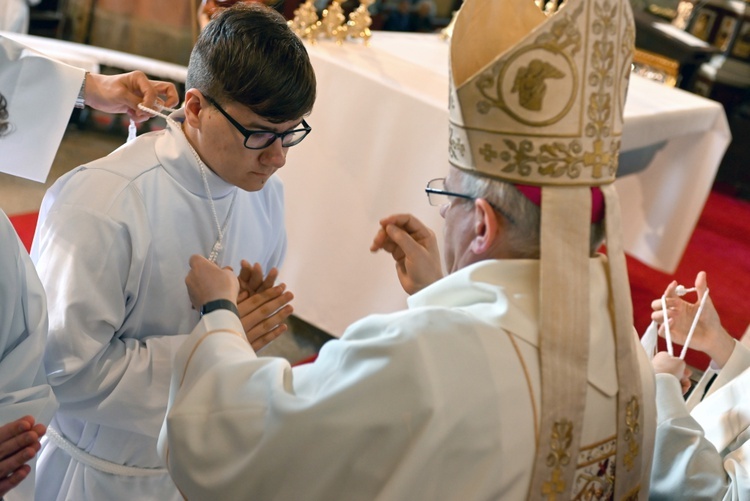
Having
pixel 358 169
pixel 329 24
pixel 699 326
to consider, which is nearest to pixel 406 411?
pixel 699 326

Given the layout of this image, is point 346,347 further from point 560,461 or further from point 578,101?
point 578,101

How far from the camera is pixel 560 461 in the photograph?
53.0 inches

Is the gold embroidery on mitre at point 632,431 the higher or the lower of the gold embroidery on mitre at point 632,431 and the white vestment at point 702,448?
the higher

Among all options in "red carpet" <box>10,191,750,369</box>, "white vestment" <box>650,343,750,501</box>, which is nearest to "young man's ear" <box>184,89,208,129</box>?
"white vestment" <box>650,343,750,501</box>

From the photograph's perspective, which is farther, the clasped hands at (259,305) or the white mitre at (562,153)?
the clasped hands at (259,305)

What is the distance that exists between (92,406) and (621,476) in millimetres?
1207

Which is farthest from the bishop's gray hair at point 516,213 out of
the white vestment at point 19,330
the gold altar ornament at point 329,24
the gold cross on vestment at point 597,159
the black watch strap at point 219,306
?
the gold altar ornament at point 329,24

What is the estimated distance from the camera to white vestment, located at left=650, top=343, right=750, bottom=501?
5.84 feet

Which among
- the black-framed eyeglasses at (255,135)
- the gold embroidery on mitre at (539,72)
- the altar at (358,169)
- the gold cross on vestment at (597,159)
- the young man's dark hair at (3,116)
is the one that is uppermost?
the gold embroidery on mitre at (539,72)

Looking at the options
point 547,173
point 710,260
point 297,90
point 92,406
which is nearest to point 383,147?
point 297,90

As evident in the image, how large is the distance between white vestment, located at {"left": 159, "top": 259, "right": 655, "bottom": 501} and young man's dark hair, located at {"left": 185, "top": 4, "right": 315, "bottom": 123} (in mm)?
729

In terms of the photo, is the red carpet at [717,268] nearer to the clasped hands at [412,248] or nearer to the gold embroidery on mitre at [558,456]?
the clasped hands at [412,248]

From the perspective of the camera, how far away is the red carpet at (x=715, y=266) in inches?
208

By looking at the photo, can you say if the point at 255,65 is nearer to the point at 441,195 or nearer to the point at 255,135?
the point at 255,135
